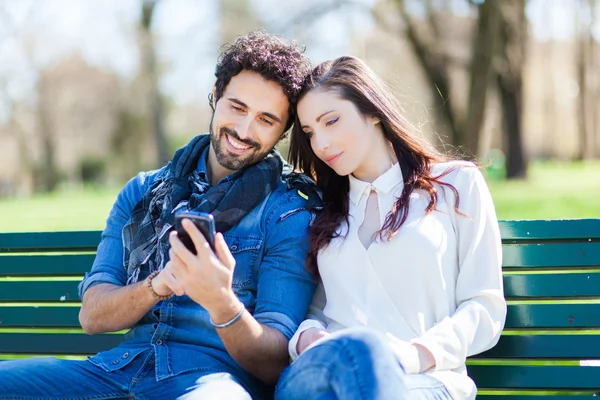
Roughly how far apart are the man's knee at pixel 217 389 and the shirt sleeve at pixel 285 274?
0.91 ft

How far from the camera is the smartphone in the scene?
249cm

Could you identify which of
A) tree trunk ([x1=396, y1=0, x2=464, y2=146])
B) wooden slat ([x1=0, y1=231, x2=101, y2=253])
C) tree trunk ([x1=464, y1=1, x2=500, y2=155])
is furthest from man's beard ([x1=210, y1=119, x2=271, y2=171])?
tree trunk ([x1=396, y1=0, x2=464, y2=146])

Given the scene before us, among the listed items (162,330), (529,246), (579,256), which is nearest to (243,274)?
(162,330)

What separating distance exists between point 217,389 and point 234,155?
1120mm

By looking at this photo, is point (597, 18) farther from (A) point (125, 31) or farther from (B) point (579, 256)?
(B) point (579, 256)

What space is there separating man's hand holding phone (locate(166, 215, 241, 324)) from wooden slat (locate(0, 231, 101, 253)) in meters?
1.19

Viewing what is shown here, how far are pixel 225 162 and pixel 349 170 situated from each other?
1.91 ft

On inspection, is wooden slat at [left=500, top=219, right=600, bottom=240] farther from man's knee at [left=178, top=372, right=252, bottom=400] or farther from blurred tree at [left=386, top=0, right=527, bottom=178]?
blurred tree at [left=386, top=0, right=527, bottom=178]

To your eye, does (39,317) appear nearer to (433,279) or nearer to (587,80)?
(433,279)

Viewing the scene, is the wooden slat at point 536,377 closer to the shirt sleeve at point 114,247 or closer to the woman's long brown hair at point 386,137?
the woman's long brown hair at point 386,137

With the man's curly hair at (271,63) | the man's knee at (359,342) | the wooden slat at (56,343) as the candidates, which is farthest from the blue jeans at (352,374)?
the wooden slat at (56,343)

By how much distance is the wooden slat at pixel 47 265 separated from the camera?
3668 mm

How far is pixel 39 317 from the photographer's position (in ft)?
12.2

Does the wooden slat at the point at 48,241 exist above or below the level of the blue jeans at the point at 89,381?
above
